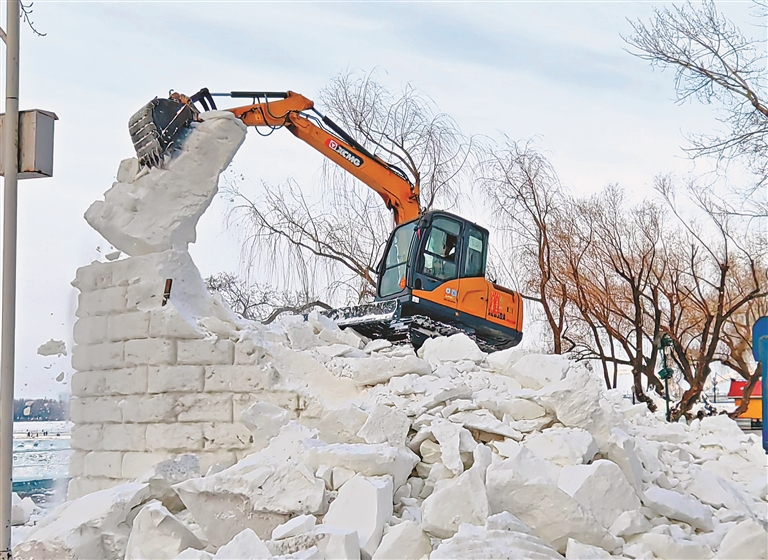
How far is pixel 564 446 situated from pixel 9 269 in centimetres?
327

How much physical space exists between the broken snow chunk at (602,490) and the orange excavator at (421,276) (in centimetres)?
464

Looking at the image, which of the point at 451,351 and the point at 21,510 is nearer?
the point at 21,510

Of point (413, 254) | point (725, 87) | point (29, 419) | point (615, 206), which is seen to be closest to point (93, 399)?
point (29, 419)

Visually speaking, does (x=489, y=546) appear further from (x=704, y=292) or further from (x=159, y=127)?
(x=704, y=292)

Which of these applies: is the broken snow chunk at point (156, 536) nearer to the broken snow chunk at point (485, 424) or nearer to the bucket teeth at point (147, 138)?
the broken snow chunk at point (485, 424)

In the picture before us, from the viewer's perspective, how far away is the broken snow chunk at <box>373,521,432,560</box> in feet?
12.2

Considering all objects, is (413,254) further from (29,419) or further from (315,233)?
(315,233)

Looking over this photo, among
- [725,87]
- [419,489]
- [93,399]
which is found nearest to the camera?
[419,489]

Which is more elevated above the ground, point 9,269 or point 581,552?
point 9,269

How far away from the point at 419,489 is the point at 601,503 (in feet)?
3.31

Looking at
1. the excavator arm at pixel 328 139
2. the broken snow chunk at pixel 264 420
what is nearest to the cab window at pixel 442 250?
the excavator arm at pixel 328 139

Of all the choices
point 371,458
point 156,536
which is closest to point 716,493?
point 371,458

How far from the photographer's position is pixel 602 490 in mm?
4297

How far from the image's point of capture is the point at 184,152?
6.34 metres
